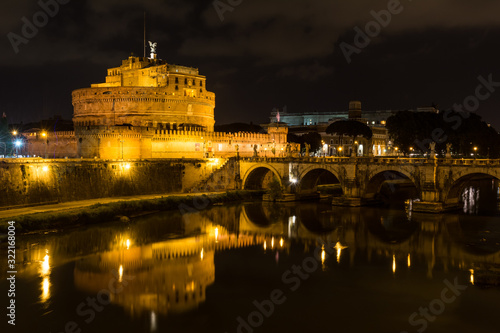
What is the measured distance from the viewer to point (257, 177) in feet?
153

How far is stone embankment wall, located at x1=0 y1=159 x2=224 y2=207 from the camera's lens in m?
30.5

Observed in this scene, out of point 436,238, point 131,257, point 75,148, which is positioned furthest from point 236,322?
point 75,148

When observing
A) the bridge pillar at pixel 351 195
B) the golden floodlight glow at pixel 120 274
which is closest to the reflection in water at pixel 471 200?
the bridge pillar at pixel 351 195

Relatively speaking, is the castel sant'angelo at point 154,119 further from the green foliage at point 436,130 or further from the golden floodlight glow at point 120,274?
the golden floodlight glow at point 120,274

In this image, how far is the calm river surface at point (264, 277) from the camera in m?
15.4

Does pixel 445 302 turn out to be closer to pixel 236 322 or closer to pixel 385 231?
pixel 236 322

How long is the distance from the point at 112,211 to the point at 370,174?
19097 millimetres

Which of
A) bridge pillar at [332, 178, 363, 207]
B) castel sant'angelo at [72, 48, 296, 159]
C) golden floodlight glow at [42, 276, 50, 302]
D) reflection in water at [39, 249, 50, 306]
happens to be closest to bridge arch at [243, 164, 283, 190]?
castel sant'angelo at [72, 48, 296, 159]

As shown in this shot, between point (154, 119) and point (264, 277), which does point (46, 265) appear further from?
point (154, 119)

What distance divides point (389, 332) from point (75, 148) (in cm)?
4025

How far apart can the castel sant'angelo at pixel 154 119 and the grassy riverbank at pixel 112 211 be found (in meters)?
8.57

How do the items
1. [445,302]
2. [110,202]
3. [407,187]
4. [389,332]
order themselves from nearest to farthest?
[389,332] → [445,302] → [110,202] → [407,187]

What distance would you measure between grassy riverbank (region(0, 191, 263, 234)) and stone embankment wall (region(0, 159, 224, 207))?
375 centimetres

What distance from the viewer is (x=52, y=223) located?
27188 millimetres
